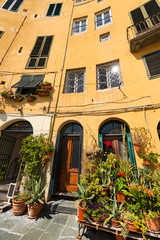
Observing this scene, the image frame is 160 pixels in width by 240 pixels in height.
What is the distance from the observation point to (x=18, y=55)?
809 centimetres

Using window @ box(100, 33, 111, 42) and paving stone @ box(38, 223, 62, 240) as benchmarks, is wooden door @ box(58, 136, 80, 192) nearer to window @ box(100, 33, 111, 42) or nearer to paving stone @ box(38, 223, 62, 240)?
paving stone @ box(38, 223, 62, 240)

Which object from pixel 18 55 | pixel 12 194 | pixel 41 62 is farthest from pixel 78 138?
pixel 18 55

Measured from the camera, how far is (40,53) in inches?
310

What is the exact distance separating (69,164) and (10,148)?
15.3 feet

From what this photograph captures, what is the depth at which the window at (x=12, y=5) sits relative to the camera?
11.1m

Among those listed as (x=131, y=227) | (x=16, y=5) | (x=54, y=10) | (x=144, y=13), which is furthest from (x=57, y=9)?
(x=131, y=227)

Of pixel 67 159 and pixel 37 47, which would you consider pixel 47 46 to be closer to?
pixel 37 47

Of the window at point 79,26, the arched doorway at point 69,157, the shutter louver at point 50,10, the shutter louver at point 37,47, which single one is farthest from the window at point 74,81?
the shutter louver at point 50,10

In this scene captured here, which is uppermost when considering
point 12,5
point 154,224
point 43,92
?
point 12,5

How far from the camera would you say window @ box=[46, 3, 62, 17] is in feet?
32.9

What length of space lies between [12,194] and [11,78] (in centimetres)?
705

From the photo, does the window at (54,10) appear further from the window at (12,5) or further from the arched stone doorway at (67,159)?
the arched stone doorway at (67,159)

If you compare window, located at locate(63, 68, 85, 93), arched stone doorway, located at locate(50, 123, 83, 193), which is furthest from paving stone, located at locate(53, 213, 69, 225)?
window, located at locate(63, 68, 85, 93)

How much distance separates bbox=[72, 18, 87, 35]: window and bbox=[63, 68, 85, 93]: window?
14.5 feet
